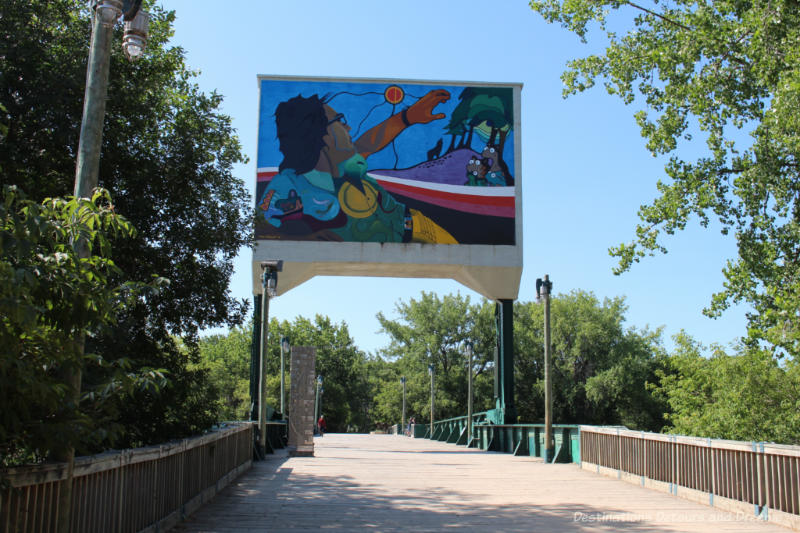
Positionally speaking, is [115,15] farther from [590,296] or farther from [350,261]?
[590,296]

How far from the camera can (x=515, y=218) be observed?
91.9 feet

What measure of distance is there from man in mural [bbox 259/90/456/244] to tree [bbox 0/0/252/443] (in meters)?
14.0

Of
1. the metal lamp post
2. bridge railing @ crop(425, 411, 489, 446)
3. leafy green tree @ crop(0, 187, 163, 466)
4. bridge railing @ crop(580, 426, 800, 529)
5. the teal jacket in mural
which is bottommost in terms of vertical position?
bridge railing @ crop(425, 411, 489, 446)

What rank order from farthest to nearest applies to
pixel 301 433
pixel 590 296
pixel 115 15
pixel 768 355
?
pixel 590 296 → pixel 301 433 → pixel 768 355 → pixel 115 15

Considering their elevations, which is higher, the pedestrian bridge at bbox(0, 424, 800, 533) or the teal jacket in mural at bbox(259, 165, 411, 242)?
the teal jacket in mural at bbox(259, 165, 411, 242)

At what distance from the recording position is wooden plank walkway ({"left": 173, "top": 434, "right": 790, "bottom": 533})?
8523 millimetres

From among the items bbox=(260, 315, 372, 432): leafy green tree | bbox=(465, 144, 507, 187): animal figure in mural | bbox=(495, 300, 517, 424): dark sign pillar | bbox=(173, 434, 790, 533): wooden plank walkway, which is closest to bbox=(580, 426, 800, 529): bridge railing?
bbox=(173, 434, 790, 533): wooden plank walkway

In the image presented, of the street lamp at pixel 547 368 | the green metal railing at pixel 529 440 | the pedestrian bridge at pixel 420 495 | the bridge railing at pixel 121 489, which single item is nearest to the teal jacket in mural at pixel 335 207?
the green metal railing at pixel 529 440

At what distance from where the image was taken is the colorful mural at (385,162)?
91.4 ft

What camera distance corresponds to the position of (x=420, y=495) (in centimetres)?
1169

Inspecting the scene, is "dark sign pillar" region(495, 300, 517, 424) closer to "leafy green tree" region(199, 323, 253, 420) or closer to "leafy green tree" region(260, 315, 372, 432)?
"leafy green tree" region(199, 323, 253, 420)

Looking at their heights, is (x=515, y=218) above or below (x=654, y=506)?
above

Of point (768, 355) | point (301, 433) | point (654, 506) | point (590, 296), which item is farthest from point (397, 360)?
point (654, 506)

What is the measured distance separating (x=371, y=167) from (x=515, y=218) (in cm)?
554
